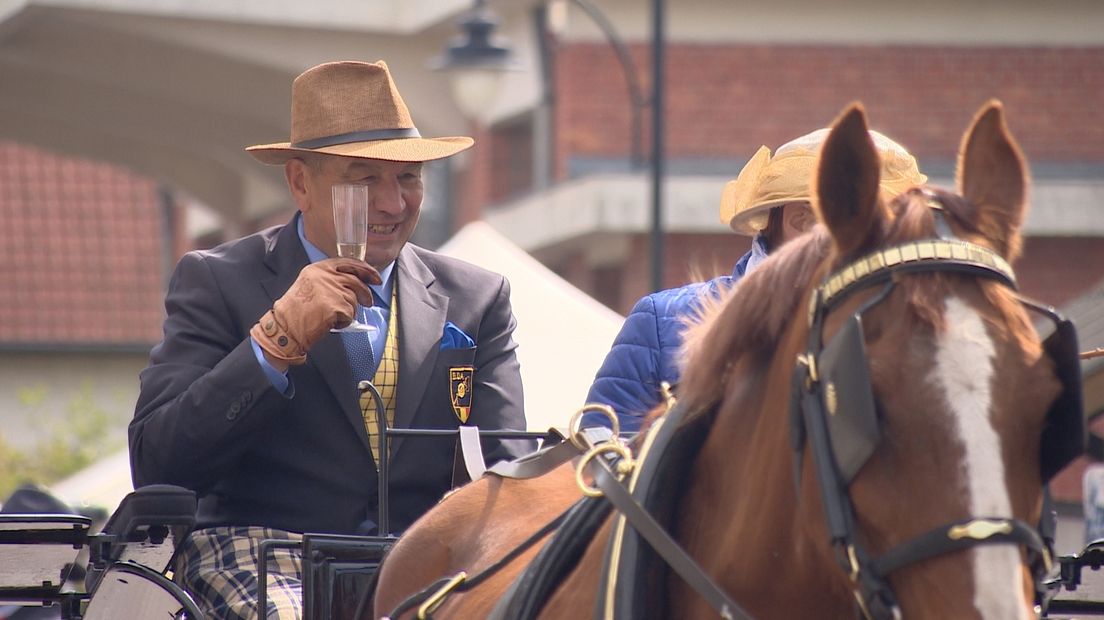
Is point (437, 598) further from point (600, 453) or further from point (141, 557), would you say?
point (141, 557)

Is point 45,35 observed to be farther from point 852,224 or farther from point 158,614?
point 852,224

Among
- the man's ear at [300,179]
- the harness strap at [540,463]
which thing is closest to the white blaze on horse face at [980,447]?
the harness strap at [540,463]

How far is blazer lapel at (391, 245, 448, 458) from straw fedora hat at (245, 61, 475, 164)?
13.7 inches

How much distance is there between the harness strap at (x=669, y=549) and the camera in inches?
103

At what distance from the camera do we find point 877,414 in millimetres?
2299

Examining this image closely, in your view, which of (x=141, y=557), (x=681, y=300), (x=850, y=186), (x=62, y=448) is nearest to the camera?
(x=850, y=186)

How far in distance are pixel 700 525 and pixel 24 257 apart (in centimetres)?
3136

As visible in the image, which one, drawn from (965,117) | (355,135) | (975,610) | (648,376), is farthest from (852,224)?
(965,117)

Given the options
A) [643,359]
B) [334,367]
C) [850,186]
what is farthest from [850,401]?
[334,367]

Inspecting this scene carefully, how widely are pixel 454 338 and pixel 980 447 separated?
8.24 ft

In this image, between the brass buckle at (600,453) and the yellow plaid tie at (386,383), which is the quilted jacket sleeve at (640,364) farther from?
the brass buckle at (600,453)

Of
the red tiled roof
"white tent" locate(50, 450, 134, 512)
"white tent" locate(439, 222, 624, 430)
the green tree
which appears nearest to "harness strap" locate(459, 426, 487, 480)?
"white tent" locate(439, 222, 624, 430)

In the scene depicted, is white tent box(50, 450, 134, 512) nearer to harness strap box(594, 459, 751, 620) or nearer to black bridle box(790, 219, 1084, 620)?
harness strap box(594, 459, 751, 620)

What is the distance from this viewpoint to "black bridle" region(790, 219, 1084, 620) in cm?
224
